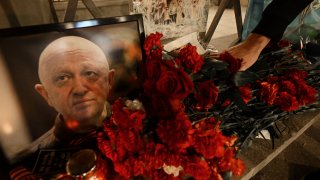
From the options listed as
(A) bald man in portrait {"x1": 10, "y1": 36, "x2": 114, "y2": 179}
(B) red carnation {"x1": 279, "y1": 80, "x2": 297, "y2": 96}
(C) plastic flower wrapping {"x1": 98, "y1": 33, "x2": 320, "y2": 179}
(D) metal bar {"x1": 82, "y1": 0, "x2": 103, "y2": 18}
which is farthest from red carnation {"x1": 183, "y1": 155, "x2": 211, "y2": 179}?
(D) metal bar {"x1": 82, "y1": 0, "x2": 103, "y2": 18}

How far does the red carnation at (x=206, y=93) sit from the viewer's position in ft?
1.64

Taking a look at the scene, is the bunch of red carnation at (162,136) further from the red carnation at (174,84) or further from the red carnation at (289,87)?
the red carnation at (289,87)

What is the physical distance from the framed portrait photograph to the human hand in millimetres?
307

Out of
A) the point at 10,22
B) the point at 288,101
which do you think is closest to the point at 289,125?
the point at 288,101

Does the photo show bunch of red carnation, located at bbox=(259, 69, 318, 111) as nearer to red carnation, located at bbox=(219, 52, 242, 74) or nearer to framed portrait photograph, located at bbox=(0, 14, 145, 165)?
red carnation, located at bbox=(219, 52, 242, 74)

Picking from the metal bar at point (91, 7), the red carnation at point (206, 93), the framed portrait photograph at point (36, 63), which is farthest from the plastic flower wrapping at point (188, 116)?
the metal bar at point (91, 7)

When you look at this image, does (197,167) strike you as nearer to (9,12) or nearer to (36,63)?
(36,63)

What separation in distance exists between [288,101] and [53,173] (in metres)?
0.65

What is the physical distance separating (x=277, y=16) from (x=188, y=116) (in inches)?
17.7

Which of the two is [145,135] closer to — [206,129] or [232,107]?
[206,129]

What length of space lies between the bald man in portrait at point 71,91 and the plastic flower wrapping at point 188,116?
95mm

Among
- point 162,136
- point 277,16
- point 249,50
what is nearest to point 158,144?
point 162,136

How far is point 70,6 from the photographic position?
0.80 metres

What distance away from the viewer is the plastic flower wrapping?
16.7 inches
